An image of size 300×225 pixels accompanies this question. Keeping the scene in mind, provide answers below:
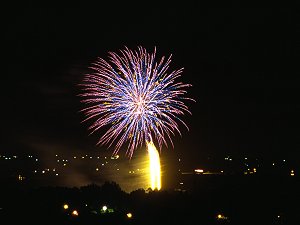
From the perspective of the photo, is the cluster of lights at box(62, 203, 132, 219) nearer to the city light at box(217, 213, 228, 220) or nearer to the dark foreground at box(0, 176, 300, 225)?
the dark foreground at box(0, 176, 300, 225)

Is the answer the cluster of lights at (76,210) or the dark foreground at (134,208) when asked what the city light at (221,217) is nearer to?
the dark foreground at (134,208)

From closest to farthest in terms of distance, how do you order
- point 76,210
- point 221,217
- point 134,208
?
point 221,217, point 76,210, point 134,208

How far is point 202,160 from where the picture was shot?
5719 inches

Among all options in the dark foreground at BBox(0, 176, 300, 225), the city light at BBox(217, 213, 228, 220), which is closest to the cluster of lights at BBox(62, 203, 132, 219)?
the dark foreground at BBox(0, 176, 300, 225)

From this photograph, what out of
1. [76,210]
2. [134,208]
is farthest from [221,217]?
[76,210]

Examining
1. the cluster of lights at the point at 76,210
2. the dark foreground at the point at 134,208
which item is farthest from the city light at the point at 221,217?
the cluster of lights at the point at 76,210

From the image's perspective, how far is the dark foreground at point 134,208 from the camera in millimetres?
26484

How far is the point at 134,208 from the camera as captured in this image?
30578mm

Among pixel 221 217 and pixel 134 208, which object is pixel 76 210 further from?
pixel 221 217

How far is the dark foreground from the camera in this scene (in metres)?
26.5
